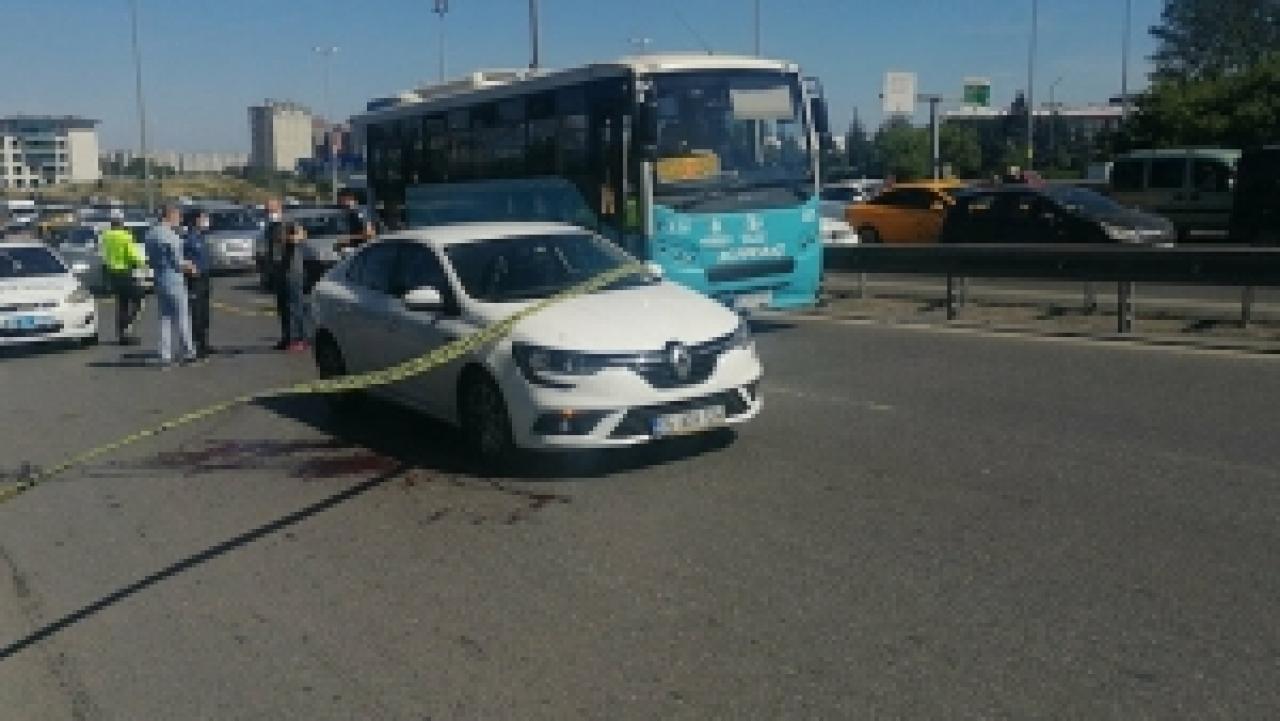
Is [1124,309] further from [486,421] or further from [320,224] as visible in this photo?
[320,224]

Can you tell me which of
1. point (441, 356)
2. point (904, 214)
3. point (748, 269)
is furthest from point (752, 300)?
point (904, 214)

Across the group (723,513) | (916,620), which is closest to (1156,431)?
(723,513)

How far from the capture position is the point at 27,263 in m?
16.1

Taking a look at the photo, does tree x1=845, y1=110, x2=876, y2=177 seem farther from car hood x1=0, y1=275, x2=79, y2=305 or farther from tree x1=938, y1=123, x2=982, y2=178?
car hood x1=0, y1=275, x2=79, y2=305

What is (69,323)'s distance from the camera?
605 inches

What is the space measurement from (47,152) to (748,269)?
539 ft

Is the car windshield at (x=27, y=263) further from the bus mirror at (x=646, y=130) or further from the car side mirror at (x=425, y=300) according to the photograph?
the car side mirror at (x=425, y=300)

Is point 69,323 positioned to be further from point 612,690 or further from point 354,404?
point 612,690

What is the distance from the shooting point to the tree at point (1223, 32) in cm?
10619

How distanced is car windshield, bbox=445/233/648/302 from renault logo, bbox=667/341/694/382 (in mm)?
1311

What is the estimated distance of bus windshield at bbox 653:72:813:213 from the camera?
508 inches

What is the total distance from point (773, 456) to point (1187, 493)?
2.49 m

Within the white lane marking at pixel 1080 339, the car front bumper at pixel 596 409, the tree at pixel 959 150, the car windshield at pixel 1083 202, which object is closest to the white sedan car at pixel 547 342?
the car front bumper at pixel 596 409

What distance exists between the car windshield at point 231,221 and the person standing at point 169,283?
16015 millimetres
